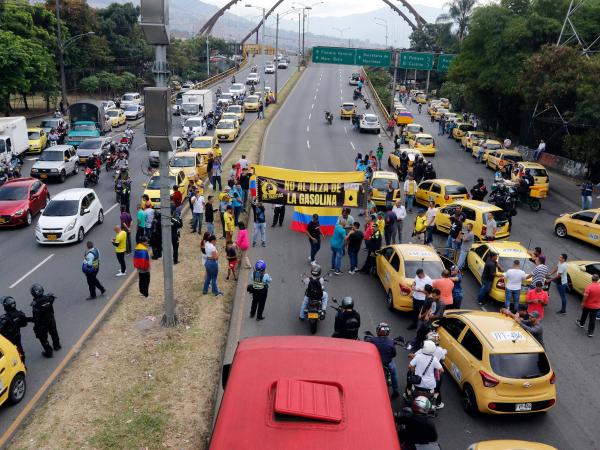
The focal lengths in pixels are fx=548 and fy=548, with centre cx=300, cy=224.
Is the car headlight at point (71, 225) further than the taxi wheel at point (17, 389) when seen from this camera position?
Yes

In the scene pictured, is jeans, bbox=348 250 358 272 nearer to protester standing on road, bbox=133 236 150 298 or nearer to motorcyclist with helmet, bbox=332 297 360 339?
motorcyclist with helmet, bbox=332 297 360 339

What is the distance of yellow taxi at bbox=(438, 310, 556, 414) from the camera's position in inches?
366

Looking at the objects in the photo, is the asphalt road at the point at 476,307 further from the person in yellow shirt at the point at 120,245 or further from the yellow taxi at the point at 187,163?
the yellow taxi at the point at 187,163

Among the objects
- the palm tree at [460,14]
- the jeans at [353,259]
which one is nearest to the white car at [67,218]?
the jeans at [353,259]

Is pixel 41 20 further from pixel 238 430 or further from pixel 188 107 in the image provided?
pixel 238 430

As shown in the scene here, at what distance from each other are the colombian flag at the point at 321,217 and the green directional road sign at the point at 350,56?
36562 millimetres

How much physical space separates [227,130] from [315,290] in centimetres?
2827

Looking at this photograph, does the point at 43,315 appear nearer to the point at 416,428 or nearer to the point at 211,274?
the point at 211,274

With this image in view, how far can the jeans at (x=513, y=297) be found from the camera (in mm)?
13386

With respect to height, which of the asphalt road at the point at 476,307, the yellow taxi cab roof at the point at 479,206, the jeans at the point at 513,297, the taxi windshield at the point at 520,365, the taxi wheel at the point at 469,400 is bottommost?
the asphalt road at the point at 476,307

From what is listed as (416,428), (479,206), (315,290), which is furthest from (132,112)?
(416,428)

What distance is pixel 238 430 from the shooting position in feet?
17.0

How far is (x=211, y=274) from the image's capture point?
45.6 feet

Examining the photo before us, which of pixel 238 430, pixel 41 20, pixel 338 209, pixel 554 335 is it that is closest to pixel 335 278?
pixel 338 209
